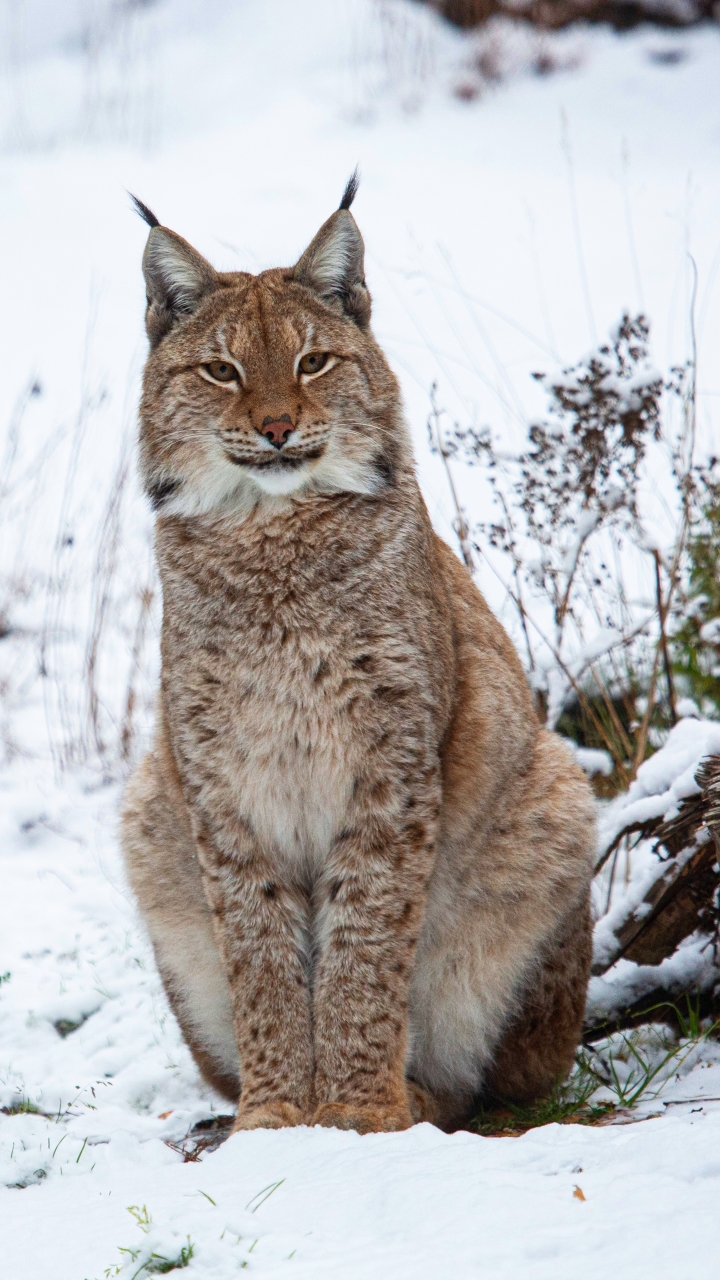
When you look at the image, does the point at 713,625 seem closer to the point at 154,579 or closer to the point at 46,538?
the point at 154,579

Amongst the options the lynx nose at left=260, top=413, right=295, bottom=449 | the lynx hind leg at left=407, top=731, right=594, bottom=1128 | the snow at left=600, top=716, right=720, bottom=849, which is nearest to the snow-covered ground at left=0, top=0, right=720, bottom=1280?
the snow at left=600, top=716, right=720, bottom=849

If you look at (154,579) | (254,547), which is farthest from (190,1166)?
(154,579)

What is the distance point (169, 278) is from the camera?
3.68 metres

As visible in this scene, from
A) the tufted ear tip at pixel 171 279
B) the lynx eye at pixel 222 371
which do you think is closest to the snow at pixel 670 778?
the lynx eye at pixel 222 371

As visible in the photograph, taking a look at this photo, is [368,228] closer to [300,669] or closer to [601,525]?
[601,525]

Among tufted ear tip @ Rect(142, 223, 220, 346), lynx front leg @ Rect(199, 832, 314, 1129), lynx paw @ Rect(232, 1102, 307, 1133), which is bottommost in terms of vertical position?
lynx paw @ Rect(232, 1102, 307, 1133)

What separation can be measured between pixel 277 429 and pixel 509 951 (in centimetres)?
160

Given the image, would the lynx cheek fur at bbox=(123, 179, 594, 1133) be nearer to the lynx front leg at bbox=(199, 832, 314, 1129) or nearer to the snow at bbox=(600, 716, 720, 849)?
the lynx front leg at bbox=(199, 832, 314, 1129)

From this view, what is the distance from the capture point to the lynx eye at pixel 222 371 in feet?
11.3

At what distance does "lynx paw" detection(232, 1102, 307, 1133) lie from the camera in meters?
3.26

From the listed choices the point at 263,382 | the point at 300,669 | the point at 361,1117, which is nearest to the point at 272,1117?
the point at 361,1117

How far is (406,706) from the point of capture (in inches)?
130

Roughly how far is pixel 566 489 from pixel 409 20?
1025 cm

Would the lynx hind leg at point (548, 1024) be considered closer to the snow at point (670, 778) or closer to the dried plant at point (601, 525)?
the snow at point (670, 778)
